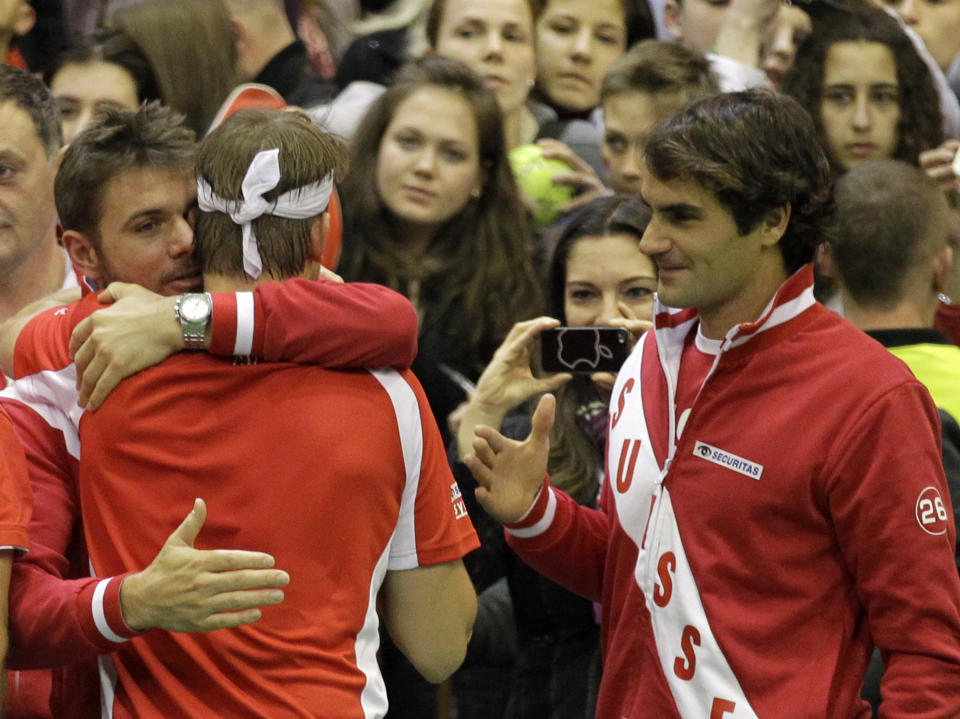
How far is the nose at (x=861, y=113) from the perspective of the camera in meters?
5.04

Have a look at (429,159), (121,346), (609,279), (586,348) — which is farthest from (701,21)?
(121,346)

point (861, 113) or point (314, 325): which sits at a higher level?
point (314, 325)

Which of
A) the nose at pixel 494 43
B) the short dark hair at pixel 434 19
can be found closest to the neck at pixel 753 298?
the nose at pixel 494 43

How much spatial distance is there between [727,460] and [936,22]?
408 cm

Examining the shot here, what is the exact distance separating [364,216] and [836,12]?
198cm

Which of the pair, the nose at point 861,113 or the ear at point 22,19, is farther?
the ear at point 22,19

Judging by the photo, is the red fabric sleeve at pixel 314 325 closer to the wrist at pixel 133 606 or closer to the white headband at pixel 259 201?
the white headband at pixel 259 201

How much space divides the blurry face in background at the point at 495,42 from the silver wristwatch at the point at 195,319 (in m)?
3.07

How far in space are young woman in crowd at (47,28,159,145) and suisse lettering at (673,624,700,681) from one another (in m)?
2.95

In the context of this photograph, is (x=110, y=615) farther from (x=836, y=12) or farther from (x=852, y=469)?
(x=836, y=12)

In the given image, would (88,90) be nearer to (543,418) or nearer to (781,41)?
(543,418)

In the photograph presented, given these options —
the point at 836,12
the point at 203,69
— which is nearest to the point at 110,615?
the point at 203,69

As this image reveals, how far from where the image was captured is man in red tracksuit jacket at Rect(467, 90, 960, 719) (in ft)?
8.32

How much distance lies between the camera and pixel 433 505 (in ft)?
8.76
